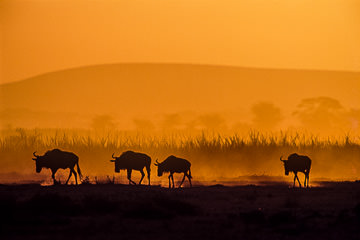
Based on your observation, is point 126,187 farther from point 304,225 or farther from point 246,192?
point 304,225

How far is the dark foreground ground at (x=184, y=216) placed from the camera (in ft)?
51.8

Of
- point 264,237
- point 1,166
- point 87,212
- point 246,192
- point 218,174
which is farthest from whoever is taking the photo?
point 1,166

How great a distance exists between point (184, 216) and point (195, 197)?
14.0 ft

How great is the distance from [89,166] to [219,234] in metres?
18.1

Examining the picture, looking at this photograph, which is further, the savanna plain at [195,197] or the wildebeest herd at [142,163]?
the wildebeest herd at [142,163]

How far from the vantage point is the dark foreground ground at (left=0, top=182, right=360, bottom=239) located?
51.8ft

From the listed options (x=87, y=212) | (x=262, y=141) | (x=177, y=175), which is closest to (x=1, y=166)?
(x=177, y=175)

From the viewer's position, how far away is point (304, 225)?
16781 millimetres

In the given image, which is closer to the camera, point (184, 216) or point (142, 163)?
point (184, 216)

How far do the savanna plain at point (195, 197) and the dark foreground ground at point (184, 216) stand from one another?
0.07 ft

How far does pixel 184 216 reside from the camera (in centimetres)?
1827

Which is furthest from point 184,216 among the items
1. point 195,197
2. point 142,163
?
point 142,163

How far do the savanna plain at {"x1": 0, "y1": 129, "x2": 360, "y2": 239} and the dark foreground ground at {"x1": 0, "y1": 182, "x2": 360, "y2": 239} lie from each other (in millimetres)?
22

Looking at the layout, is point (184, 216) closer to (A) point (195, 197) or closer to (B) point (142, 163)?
(A) point (195, 197)
